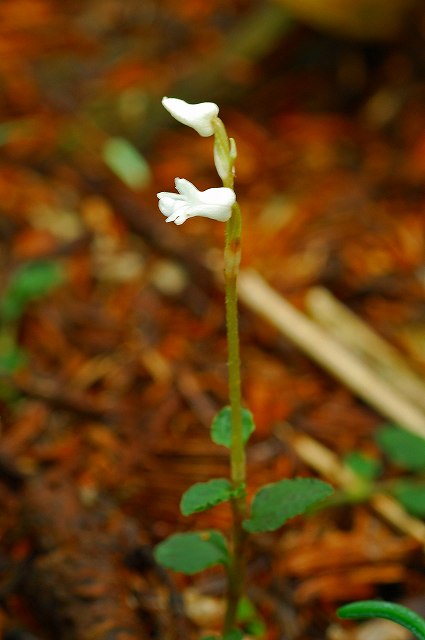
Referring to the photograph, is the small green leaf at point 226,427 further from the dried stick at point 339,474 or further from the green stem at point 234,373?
the dried stick at point 339,474

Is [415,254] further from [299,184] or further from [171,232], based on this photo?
[171,232]

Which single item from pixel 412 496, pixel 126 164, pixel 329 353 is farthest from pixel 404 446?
pixel 126 164

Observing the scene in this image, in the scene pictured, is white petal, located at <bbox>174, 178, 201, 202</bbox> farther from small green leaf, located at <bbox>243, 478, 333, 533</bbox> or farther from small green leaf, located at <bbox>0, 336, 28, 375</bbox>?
small green leaf, located at <bbox>0, 336, 28, 375</bbox>

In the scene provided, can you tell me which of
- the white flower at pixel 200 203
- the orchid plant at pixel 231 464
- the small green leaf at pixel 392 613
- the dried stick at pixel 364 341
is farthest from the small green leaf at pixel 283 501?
the dried stick at pixel 364 341

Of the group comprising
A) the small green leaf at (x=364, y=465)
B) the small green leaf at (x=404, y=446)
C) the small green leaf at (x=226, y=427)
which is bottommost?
the small green leaf at (x=364, y=465)

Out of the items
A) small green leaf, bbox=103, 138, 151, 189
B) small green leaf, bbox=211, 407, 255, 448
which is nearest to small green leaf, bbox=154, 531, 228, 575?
small green leaf, bbox=211, 407, 255, 448

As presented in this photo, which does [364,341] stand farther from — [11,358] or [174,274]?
[11,358]
